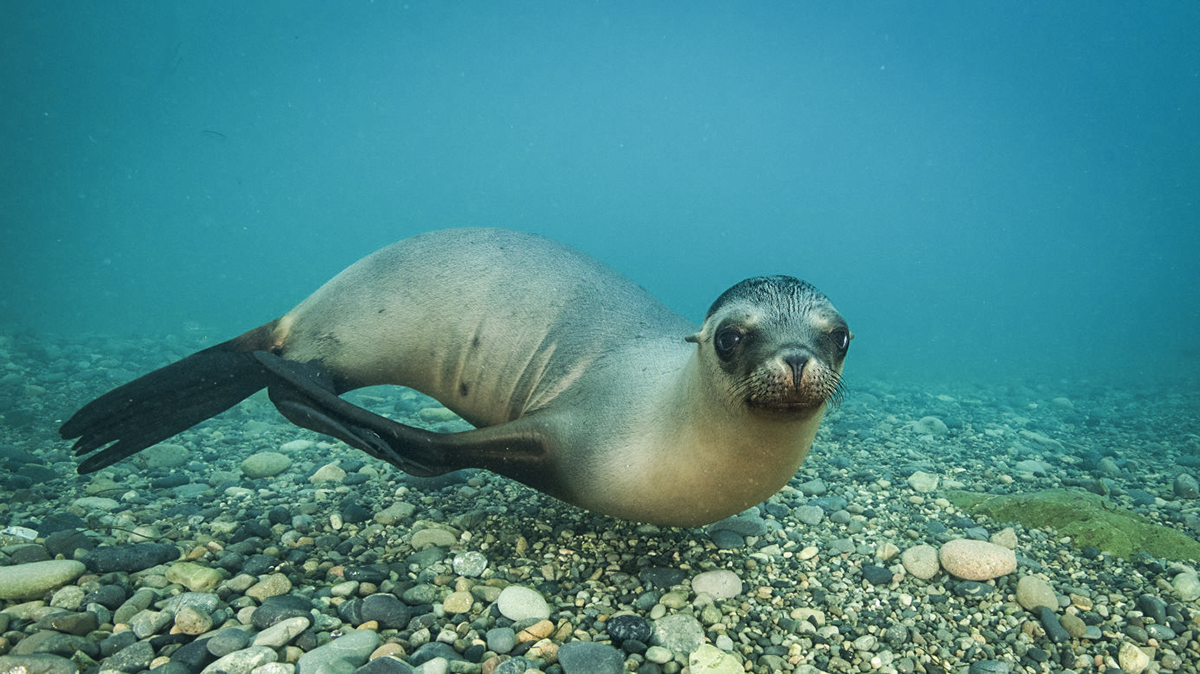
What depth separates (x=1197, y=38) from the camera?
47.7 metres

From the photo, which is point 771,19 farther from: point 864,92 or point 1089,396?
point 1089,396

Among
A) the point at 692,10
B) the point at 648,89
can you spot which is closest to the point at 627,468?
the point at 692,10

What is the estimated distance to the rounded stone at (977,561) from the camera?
7.09ft

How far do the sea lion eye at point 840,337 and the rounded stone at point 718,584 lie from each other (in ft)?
2.88

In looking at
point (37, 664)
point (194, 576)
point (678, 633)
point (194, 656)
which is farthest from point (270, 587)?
point (678, 633)

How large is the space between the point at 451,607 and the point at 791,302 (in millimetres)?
1356

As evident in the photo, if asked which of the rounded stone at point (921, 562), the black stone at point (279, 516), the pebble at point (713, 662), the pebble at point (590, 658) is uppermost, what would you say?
the rounded stone at point (921, 562)

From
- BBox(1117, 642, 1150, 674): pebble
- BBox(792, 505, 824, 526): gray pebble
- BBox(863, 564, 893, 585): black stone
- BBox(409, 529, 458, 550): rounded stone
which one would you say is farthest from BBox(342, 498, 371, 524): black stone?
BBox(1117, 642, 1150, 674): pebble

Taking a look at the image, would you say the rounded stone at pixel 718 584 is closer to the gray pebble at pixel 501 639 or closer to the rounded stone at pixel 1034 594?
the gray pebble at pixel 501 639

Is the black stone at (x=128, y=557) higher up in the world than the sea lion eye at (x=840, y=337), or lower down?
lower down

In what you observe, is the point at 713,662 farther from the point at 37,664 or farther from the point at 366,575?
the point at 37,664

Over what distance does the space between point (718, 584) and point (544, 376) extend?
1095mm

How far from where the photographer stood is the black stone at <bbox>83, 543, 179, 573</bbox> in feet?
6.12

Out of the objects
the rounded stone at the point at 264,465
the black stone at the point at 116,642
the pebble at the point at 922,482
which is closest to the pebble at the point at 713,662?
the black stone at the point at 116,642
